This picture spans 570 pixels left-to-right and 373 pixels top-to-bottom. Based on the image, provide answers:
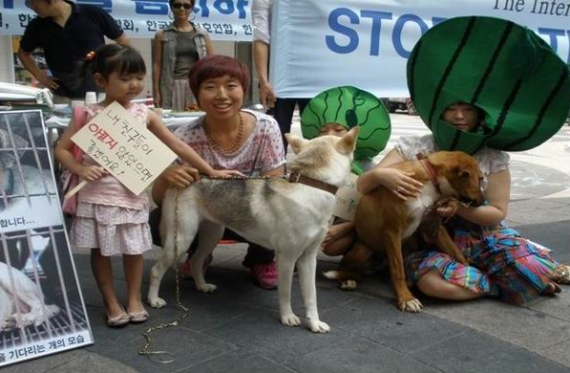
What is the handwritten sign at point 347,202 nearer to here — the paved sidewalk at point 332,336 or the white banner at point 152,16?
the paved sidewalk at point 332,336

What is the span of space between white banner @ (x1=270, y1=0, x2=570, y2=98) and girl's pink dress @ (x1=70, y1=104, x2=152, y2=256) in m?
1.83

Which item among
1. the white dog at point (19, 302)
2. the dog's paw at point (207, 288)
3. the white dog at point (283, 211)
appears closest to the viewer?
the white dog at point (19, 302)

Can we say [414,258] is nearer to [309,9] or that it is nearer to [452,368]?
[452,368]

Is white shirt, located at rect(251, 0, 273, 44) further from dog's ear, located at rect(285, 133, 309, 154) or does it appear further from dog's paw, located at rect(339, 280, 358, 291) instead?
dog's paw, located at rect(339, 280, 358, 291)

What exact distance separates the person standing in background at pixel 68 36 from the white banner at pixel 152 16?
4.08 feet

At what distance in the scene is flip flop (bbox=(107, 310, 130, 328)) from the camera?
9.59 ft

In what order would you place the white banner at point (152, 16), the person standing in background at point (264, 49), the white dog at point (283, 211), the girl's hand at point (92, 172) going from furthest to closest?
the white banner at point (152, 16) < the person standing in background at point (264, 49) < the white dog at point (283, 211) < the girl's hand at point (92, 172)

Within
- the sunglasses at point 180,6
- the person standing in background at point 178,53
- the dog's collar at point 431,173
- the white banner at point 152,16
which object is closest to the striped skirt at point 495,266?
the dog's collar at point 431,173

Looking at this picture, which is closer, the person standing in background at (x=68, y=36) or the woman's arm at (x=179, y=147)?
the woman's arm at (x=179, y=147)

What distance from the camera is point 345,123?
3.80 metres

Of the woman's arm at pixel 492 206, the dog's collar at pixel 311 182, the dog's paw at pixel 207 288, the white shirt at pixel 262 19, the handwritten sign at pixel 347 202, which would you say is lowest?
the dog's paw at pixel 207 288

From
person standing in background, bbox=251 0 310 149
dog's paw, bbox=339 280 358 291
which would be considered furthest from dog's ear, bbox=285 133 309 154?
person standing in background, bbox=251 0 310 149

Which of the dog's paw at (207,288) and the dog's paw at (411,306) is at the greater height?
the dog's paw at (411,306)

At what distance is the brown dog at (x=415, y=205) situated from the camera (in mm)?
3162
